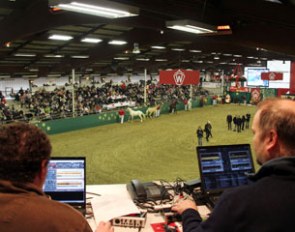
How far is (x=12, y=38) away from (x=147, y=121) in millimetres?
12658

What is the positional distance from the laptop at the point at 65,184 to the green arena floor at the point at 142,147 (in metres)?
5.90

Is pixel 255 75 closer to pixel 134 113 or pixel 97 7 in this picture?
pixel 134 113

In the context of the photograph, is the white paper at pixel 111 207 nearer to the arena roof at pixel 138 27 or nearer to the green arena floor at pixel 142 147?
the arena roof at pixel 138 27

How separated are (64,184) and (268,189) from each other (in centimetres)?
199

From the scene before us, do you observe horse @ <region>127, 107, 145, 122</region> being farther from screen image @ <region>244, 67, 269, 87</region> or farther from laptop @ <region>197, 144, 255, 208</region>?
laptop @ <region>197, 144, 255, 208</region>

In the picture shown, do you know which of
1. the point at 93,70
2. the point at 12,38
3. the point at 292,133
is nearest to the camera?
the point at 292,133

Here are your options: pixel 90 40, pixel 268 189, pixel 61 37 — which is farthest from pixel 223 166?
pixel 90 40

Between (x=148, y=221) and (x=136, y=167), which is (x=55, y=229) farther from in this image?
(x=136, y=167)

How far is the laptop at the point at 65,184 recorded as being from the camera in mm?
2855

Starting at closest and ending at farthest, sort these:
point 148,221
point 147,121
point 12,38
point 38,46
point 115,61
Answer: point 148,221
point 12,38
point 38,46
point 147,121
point 115,61

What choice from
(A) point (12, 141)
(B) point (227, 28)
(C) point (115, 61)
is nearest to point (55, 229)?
(A) point (12, 141)

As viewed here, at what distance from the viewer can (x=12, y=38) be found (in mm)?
10211

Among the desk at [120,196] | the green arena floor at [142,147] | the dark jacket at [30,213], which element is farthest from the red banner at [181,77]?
the dark jacket at [30,213]

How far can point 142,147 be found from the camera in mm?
14117
